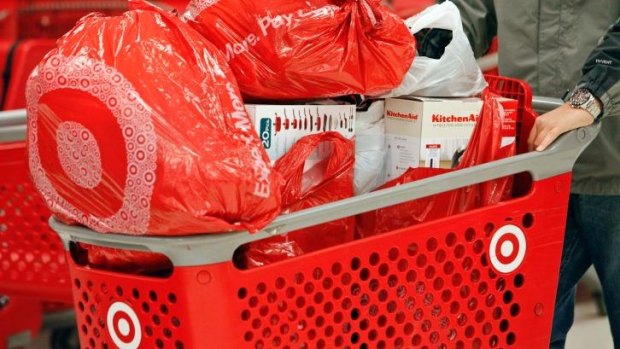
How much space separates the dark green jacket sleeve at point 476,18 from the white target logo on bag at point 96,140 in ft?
3.99

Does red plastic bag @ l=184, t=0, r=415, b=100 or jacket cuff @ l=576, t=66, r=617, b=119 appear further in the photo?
jacket cuff @ l=576, t=66, r=617, b=119

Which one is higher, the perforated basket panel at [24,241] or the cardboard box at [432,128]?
the cardboard box at [432,128]

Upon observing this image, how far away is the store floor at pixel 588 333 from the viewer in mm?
3334

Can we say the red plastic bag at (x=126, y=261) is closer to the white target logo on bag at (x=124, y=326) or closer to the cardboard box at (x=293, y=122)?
the white target logo on bag at (x=124, y=326)

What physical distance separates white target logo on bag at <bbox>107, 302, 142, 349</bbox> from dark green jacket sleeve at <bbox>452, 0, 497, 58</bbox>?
1258 mm

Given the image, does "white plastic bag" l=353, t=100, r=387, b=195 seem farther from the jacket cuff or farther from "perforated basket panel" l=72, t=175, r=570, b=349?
the jacket cuff

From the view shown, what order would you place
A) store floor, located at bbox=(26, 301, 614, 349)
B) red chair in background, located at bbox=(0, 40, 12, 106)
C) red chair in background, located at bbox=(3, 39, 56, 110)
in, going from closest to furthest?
red chair in background, located at bbox=(3, 39, 56, 110)
store floor, located at bbox=(26, 301, 614, 349)
red chair in background, located at bbox=(0, 40, 12, 106)

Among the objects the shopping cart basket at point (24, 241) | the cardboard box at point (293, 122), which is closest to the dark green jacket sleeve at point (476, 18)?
the cardboard box at point (293, 122)

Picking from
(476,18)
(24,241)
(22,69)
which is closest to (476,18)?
(476,18)

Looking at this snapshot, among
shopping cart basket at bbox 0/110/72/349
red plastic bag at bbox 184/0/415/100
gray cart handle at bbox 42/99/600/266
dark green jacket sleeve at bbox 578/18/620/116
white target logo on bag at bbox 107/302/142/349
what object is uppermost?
red plastic bag at bbox 184/0/415/100

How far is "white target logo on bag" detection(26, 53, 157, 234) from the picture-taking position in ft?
4.60

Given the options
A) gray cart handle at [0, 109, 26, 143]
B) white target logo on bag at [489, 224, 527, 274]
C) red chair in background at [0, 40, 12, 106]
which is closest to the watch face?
white target logo on bag at [489, 224, 527, 274]

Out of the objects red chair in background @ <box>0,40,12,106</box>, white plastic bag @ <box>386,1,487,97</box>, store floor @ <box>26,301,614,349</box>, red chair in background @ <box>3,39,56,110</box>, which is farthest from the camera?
red chair in background @ <box>0,40,12,106</box>

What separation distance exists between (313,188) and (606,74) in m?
0.65
